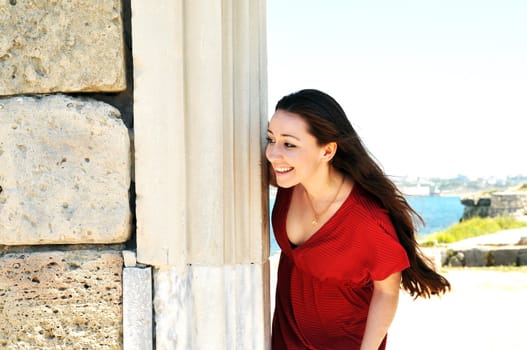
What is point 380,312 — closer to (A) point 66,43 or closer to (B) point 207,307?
(B) point 207,307

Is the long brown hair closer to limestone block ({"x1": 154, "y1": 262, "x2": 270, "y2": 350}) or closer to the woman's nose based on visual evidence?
the woman's nose

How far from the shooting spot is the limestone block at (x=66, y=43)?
200cm

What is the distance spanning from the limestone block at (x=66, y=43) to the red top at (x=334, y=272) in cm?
95

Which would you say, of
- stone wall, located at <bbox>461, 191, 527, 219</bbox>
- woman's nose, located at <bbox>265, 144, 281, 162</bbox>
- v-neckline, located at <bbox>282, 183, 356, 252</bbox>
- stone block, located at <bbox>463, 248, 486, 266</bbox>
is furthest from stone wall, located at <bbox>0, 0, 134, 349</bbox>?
stone wall, located at <bbox>461, 191, 527, 219</bbox>

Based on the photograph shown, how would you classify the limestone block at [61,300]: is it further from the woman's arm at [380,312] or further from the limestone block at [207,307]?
the woman's arm at [380,312]

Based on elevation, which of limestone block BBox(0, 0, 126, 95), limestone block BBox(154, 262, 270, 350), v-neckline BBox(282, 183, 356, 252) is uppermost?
limestone block BBox(0, 0, 126, 95)

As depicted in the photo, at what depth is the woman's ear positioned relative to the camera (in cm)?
245

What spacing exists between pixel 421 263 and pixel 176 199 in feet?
4.05

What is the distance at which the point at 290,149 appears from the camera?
90.5 inches

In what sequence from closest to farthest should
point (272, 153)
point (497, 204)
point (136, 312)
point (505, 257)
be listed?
point (136, 312) < point (272, 153) < point (505, 257) < point (497, 204)

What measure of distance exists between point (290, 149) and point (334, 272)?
1.84ft

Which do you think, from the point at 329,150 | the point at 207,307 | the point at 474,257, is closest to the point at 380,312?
the point at 329,150

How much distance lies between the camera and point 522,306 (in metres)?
7.50

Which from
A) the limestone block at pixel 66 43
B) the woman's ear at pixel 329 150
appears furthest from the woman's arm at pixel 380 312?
the limestone block at pixel 66 43
